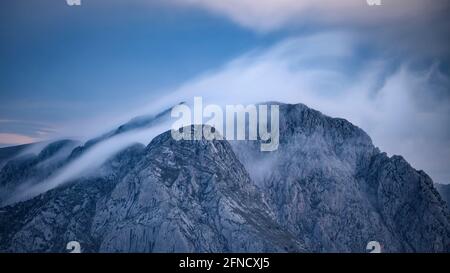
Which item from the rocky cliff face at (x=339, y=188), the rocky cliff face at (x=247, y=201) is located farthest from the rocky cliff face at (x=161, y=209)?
the rocky cliff face at (x=339, y=188)

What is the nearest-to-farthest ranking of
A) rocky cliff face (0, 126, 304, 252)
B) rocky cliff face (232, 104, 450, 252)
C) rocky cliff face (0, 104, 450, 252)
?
rocky cliff face (0, 126, 304, 252)
rocky cliff face (0, 104, 450, 252)
rocky cliff face (232, 104, 450, 252)

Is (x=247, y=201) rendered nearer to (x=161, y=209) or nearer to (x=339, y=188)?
(x=161, y=209)

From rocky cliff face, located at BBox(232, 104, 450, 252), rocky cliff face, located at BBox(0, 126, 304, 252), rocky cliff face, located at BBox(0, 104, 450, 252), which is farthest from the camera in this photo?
rocky cliff face, located at BBox(232, 104, 450, 252)

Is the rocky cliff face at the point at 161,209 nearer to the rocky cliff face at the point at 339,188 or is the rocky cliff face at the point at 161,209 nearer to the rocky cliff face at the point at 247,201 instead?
the rocky cliff face at the point at 247,201

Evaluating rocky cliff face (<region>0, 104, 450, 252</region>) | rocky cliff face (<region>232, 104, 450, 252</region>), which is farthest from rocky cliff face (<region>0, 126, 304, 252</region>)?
rocky cliff face (<region>232, 104, 450, 252</region>)

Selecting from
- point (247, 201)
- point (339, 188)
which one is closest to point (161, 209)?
point (247, 201)

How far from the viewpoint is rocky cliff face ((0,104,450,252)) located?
109 meters

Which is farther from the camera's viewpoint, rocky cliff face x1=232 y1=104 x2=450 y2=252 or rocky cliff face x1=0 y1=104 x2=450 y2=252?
rocky cliff face x1=232 y1=104 x2=450 y2=252

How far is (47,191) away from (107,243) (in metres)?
13.4

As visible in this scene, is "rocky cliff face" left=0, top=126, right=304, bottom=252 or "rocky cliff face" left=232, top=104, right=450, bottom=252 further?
"rocky cliff face" left=232, top=104, right=450, bottom=252

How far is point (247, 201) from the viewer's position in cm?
12431

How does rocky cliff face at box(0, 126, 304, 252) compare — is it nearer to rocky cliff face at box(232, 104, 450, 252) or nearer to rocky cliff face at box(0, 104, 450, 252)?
rocky cliff face at box(0, 104, 450, 252)
